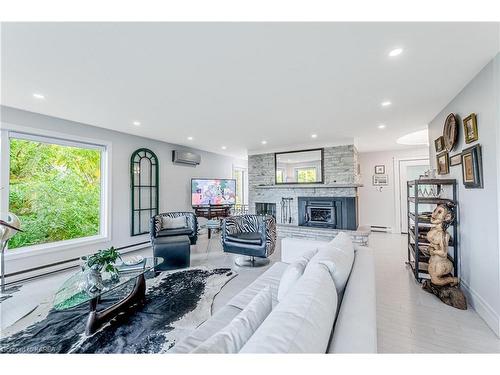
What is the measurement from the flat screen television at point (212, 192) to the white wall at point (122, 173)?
204 millimetres

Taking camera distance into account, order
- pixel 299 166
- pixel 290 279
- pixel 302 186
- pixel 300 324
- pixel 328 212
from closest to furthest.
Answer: pixel 300 324
pixel 290 279
pixel 328 212
pixel 302 186
pixel 299 166

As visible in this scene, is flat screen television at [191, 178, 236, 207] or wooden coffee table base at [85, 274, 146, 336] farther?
flat screen television at [191, 178, 236, 207]

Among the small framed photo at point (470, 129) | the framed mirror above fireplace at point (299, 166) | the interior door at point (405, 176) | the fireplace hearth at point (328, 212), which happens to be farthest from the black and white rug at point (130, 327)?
the interior door at point (405, 176)

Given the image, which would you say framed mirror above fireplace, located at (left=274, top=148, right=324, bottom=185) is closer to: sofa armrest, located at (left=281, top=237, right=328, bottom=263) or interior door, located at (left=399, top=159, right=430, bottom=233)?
interior door, located at (left=399, top=159, right=430, bottom=233)

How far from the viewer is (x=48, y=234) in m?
3.52

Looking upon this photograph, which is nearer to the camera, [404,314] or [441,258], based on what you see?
[404,314]

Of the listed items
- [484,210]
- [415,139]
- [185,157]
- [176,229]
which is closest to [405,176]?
[415,139]

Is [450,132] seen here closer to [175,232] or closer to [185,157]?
[175,232]

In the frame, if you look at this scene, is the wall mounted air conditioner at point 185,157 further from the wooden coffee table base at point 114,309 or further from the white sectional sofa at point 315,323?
the white sectional sofa at point 315,323

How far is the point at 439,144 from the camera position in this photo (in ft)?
10.3

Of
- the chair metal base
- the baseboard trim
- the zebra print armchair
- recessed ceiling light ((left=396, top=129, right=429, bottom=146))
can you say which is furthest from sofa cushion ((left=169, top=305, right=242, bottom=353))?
recessed ceiling light ((left=396, top=129, right=429, bottom=146))

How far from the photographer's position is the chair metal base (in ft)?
11.6

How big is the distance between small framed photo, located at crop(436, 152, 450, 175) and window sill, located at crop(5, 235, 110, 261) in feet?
17.8

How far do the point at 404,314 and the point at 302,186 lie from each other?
Result: 11.6ft
